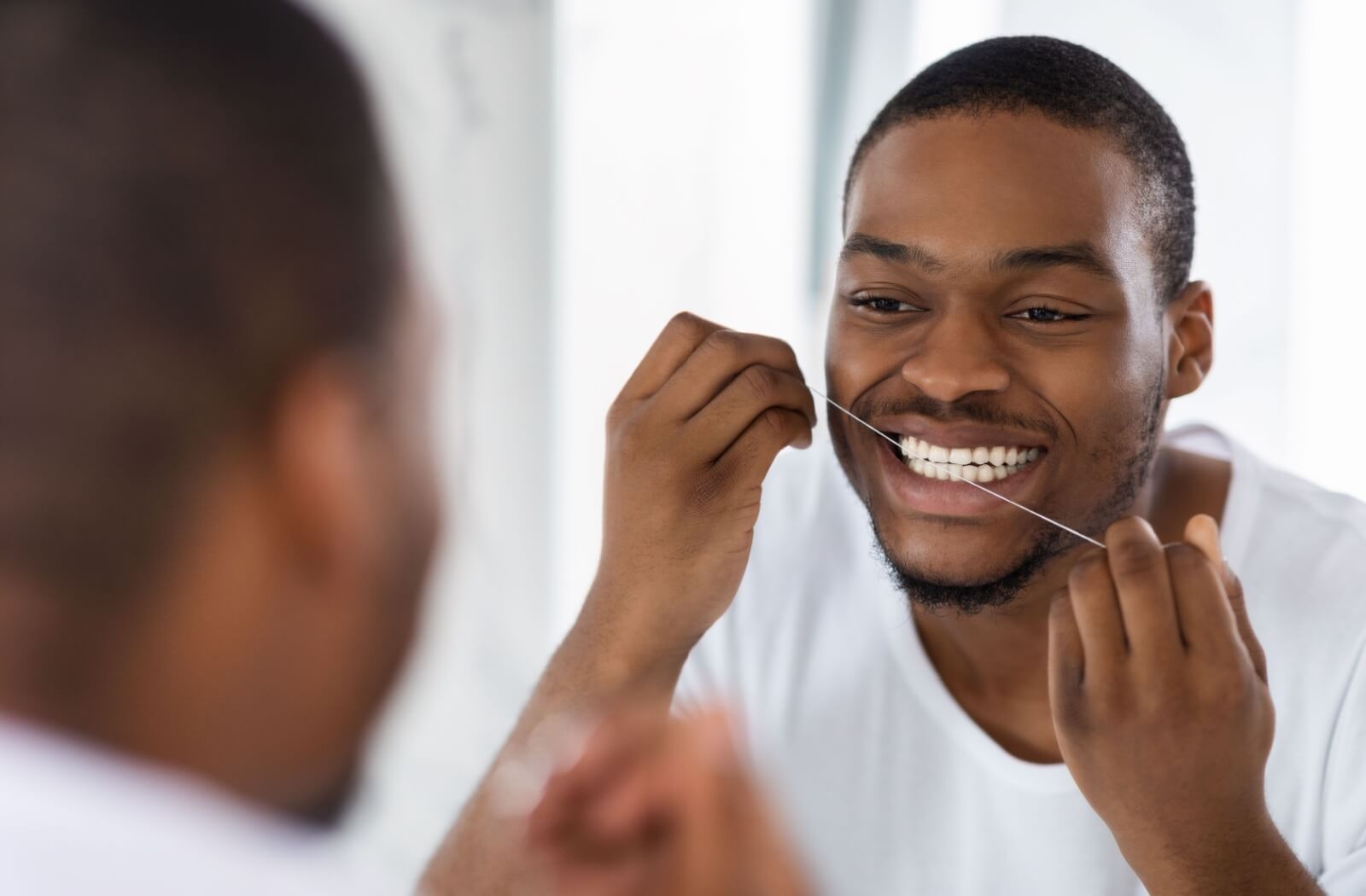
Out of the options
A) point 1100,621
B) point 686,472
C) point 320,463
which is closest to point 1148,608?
point 1100,621

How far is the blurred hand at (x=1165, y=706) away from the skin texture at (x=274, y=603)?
489mm

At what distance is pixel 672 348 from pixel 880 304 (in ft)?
0.69

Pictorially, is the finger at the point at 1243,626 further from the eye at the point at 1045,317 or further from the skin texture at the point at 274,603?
the skin texture at the point at 274,603

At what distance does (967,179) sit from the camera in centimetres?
107

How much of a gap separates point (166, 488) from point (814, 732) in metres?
0.90

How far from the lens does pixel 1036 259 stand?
3.43ft

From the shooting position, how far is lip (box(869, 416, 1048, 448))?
3.54 feet

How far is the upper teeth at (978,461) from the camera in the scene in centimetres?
110

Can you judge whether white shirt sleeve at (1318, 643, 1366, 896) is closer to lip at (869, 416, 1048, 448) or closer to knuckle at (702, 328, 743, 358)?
lip at (869, 416, 1048, 448)

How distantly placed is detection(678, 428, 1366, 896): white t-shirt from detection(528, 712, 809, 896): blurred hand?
0.54 m

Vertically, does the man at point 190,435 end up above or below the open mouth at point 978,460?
above

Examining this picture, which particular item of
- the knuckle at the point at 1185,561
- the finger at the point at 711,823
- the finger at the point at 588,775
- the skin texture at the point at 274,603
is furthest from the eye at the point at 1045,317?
the skin texture at the point at 274,603

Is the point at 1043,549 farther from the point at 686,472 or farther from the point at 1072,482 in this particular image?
the point at 686,472

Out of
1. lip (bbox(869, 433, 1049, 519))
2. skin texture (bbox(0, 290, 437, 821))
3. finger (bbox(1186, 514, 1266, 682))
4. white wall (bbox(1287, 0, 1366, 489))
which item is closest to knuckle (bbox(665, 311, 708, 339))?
lip (bbox(869, 433, 1049, 519))
